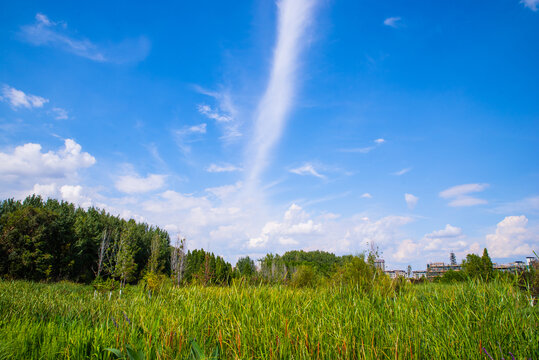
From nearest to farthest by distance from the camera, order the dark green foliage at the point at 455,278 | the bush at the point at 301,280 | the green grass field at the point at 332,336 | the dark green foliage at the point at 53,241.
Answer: the green grass field at the point at 332,336
the dark green foliage at the point at 455,278
the bush at the point at 301,280
the dark green foliage at the point at 53,241

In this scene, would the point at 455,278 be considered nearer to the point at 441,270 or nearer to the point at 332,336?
the point at 441,270

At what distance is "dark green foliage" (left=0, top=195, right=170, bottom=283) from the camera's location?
2272 centimetres

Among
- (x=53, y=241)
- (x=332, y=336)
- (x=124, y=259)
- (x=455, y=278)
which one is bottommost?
(x=455, y=278)

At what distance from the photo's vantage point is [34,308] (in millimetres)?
4664

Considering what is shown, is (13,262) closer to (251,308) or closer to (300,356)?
(251,308)

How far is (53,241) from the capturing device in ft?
88.1

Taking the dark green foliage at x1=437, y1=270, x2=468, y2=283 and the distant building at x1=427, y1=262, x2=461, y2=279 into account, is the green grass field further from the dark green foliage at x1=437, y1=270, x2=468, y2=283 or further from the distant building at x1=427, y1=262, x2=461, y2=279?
the distant building at x1=427, y1=262, x2=461, y2=279

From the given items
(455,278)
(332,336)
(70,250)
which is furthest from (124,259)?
(332,336)

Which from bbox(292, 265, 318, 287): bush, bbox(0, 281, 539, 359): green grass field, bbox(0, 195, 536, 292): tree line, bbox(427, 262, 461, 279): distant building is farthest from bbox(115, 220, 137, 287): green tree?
bbox(427, 262, 461, 279): distant building

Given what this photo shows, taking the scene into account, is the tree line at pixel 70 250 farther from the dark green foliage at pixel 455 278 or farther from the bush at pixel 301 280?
the dark green foliage at pixel 455 278

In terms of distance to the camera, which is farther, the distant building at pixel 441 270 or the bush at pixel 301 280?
the bush at pixel 301 280

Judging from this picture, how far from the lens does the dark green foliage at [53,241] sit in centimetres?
2272

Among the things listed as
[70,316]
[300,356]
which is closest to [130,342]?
[300,356]

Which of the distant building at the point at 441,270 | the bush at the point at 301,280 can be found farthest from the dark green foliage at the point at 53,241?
the distant building at the point at 441,270
